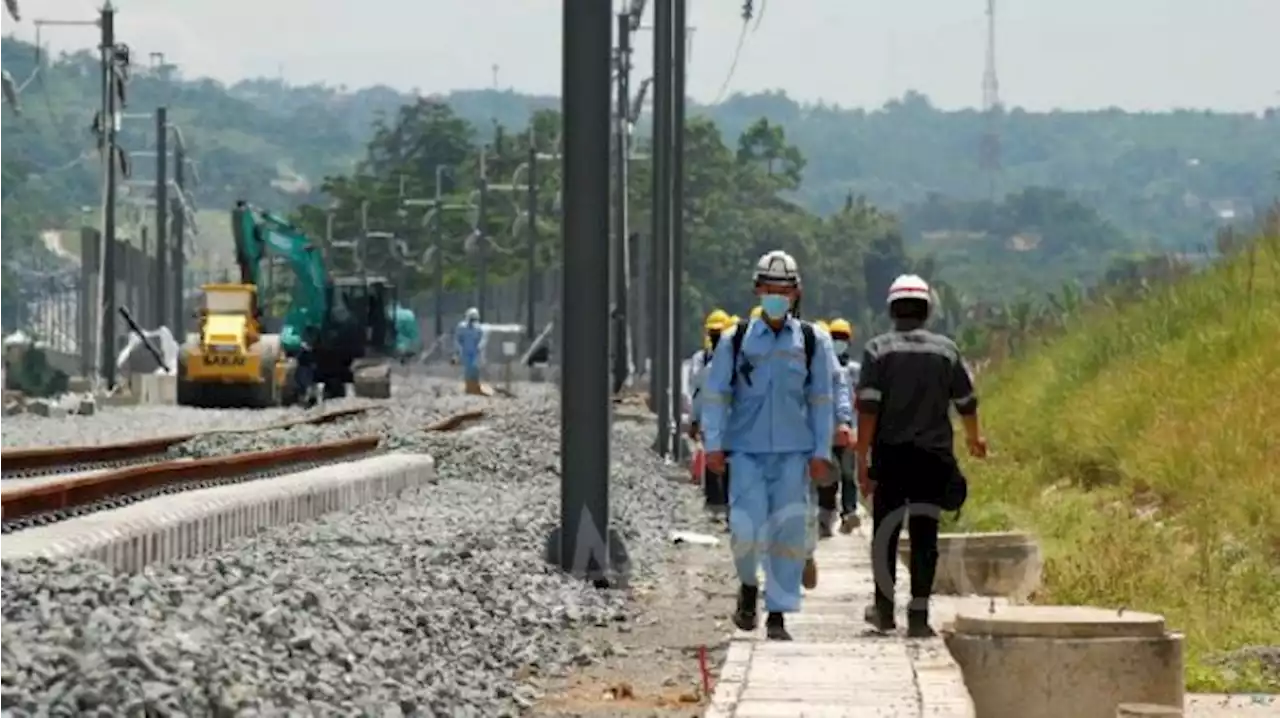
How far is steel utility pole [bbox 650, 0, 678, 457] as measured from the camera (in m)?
37.4

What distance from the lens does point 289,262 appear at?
2440 inches

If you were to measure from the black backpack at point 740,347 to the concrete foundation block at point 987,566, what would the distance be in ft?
15.6

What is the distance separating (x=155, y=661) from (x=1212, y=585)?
36.7ft

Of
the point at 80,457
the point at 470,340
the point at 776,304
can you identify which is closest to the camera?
the point at 776,304

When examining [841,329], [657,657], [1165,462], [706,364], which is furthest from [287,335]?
[657,657]

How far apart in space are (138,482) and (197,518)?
5.61 metres

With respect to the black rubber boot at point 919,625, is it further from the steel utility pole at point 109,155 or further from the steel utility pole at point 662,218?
the steel utility pole at point 109,155

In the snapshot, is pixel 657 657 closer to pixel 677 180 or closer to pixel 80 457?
pixel 80 457

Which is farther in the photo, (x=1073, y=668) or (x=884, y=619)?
→ (x=884, y=619)

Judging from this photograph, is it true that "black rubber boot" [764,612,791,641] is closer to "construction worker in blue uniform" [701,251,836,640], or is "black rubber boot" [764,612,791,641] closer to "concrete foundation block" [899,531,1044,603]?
"construction worker in blue uniform" [701,251,836,640]

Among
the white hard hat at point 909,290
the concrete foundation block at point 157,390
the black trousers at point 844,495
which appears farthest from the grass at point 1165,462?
the concrete foundation block at point 157,390

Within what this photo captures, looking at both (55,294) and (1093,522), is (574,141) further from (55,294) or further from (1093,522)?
(55,294)

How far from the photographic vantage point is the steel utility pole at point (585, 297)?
57.5 feet

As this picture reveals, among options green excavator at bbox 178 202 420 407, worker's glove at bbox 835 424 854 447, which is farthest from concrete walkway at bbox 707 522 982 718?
green excavator at bbox 178 202 420 407
